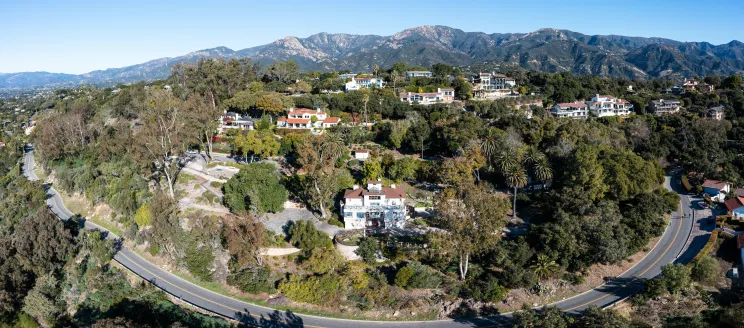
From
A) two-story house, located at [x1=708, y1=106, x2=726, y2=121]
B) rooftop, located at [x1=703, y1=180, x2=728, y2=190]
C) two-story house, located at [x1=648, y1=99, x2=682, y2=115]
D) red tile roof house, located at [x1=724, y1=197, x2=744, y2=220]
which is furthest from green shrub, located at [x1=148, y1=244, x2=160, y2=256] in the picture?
two-story house, located at [x1=708, y1=106, x2=726, y2=121]

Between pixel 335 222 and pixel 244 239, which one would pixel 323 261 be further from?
pixel 335 222

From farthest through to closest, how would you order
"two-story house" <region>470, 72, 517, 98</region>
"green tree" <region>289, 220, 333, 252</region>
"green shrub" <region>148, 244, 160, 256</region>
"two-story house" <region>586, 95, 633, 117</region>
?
"two-story house" <region>470, 72, 517, 98</region>, "two-story house" <region>586, 95, 633, 117</region>, "green shrub" <region>148, 244, 160, 256</region>, "green tree" <region>289, 220, 333, 252</region>

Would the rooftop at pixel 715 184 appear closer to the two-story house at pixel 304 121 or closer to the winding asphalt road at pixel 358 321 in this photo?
the winding asphalt road at pixel 358 321

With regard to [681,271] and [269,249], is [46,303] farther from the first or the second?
[681,271]

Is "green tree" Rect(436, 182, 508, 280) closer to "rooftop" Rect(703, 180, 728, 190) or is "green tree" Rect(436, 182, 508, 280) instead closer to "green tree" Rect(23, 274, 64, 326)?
"green tree" Rect(23, 274, 64, 326)

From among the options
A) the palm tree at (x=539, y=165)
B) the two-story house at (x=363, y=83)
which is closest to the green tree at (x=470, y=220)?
the palm tree at (x=539, y=165)

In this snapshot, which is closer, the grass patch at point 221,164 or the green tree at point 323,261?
the green tree at point 323,261
